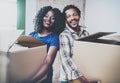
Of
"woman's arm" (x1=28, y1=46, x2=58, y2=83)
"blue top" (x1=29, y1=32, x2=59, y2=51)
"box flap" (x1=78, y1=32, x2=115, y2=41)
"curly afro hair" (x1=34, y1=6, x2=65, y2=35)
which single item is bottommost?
"woman's arm" (x1=28, y1=46, x2=58, y2=83)

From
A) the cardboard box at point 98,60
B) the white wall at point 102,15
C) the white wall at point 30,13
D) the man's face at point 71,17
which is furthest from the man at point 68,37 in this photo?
the cardboard box at point 98,60

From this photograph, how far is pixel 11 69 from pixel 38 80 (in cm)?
44

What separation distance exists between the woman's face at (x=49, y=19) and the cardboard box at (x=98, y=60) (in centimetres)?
52

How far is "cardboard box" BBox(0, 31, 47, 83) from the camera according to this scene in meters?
1.15

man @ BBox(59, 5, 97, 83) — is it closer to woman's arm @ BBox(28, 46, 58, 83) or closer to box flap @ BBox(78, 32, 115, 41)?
woman's arm @ BBox(28, 46, 58, 83)

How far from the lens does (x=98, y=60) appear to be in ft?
4.76

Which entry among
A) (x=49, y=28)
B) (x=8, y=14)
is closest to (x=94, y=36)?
(x=49, y=28)

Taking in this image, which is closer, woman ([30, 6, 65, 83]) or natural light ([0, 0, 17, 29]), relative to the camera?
natural light ([0, 0, 17, 29])

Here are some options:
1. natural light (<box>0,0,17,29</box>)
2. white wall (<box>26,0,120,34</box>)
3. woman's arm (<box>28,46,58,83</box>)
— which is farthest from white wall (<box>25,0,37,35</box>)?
white wall (<box>26,0,120,34</box>)

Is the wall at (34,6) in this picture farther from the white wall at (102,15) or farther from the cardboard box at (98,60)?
the cardboard box at (98,60)

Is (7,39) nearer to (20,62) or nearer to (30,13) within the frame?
(20,62)

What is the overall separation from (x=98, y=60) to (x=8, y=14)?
103 cm

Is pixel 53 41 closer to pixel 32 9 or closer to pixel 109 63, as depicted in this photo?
pixel 32 9

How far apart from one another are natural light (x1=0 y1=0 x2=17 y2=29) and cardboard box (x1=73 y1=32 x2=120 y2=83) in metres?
0.76
